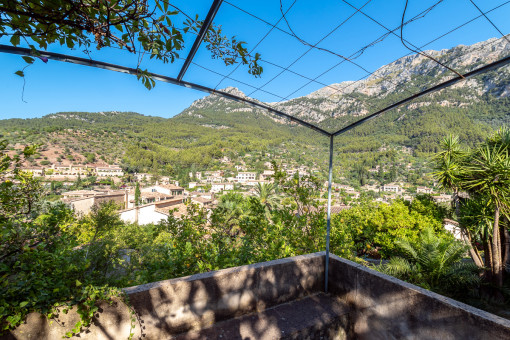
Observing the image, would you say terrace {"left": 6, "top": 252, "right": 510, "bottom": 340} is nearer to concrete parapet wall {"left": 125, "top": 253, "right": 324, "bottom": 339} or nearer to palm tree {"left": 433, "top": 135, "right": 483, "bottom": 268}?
concrete parapet wall {"left": 125, "top": 253, "right": 324, "bottom": 339}

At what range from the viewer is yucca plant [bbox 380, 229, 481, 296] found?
18.7 ft

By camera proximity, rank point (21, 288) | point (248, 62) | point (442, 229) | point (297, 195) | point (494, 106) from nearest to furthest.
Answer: point (21, 288) < point (248, 62) < point (297, 195) < point (442, 229) < point (494, 106)

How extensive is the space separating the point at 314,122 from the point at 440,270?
622 cm

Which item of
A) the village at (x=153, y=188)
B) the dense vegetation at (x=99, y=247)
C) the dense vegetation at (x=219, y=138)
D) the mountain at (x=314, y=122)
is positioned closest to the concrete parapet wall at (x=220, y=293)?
the dense vegetation at (x=99, y=247)

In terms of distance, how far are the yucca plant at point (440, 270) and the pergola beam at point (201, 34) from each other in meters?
6.86

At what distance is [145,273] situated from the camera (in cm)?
225

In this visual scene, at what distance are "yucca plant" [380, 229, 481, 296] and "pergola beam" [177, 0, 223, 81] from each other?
6864 millimetres

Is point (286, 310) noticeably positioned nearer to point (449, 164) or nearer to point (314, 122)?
point (314, 122)

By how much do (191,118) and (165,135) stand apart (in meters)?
15.2

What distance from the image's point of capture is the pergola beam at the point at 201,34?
3.80 feet

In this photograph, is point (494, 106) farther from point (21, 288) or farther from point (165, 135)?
point (165, 135)

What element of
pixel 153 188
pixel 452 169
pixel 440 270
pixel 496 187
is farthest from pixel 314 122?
pixel 153 188

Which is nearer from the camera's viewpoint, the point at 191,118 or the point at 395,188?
the point at 395,188

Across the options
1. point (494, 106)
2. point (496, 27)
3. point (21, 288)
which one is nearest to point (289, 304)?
point (21, 288)
